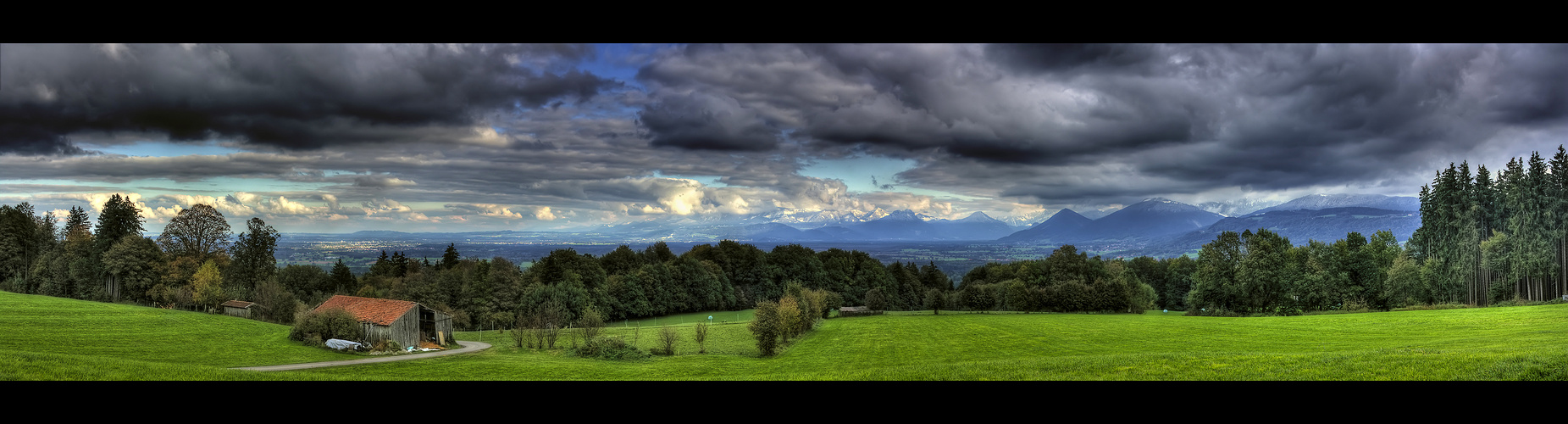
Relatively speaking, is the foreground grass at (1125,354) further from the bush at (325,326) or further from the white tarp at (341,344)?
the bush at (325,326)

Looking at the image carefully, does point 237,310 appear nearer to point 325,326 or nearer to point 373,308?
point 373,308

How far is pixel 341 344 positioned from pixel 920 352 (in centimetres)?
2757

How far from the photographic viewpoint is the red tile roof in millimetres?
30406

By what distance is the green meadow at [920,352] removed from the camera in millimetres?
13281

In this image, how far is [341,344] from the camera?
28.2m

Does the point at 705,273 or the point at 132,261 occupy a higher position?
the point at 132,261

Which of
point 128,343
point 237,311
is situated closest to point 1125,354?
point 128,343

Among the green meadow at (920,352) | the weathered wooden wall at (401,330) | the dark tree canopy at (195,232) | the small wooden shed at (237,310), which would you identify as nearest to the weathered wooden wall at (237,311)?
the small wooden shed at (237,310)

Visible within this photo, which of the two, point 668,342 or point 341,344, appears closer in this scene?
point 341,344

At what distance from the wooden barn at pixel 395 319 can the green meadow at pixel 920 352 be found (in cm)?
287

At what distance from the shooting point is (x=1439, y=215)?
140ft
